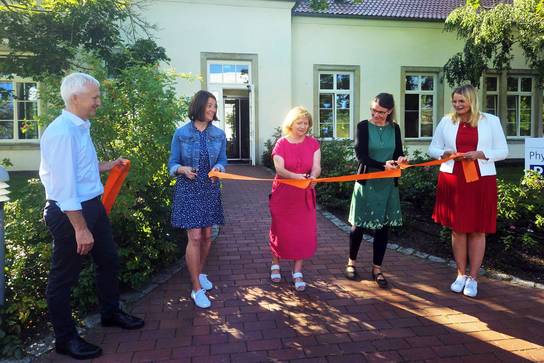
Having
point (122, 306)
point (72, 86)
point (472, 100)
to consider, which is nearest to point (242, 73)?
point (472, 100)

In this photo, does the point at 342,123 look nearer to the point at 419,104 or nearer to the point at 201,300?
the point at 419,104

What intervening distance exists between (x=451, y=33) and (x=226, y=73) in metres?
8.11

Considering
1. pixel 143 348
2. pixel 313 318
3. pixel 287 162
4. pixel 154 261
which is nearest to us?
pixel 143 348

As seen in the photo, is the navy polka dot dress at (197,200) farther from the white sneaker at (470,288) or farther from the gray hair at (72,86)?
the white sneaker at (470,288)

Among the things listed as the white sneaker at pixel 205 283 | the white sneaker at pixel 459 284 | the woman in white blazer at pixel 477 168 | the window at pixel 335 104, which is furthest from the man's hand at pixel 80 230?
the window at pixel 335 104

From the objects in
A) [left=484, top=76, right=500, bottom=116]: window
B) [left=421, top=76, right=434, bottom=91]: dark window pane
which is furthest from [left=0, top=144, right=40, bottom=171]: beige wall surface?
[left=484, top=76, right=500, bottom=116]: window

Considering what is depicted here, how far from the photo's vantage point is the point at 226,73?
47.2ft

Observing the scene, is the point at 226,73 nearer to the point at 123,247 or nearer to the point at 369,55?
the point at 369,55

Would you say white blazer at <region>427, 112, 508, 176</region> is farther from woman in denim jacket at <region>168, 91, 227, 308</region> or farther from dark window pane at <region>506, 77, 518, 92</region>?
dark window pane at <region>506, 77, 518, 92</region>

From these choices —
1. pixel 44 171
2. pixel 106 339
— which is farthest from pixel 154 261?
pixel 44 171

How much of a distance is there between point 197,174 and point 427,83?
1465 centimetres

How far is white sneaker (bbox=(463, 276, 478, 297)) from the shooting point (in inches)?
157

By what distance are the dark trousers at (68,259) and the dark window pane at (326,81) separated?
13231 mm

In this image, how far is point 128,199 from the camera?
4078 millimetres
